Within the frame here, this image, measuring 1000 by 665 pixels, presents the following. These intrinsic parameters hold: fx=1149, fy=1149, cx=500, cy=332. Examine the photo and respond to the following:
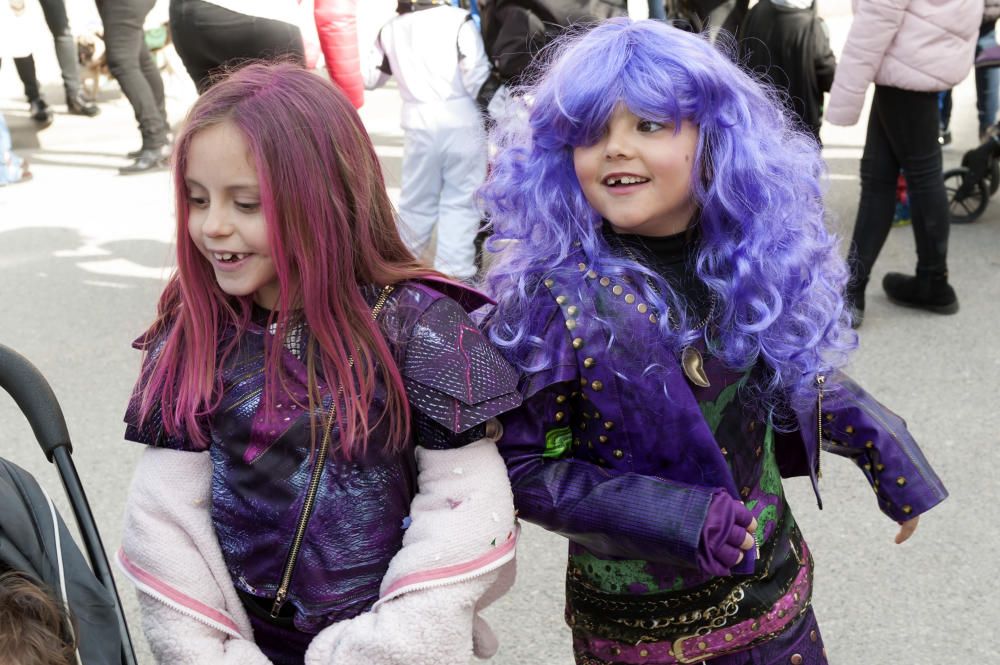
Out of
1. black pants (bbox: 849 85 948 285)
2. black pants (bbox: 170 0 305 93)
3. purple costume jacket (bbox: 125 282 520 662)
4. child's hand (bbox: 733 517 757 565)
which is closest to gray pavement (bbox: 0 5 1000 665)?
black pants (bbox: 849 85 948 285)

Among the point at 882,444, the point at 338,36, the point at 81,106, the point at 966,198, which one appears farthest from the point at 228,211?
the point at 81,106

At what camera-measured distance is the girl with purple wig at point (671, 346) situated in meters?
1.69

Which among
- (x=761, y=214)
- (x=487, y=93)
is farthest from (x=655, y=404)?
(x=487, y=93)

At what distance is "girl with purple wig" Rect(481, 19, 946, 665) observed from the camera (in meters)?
1.69

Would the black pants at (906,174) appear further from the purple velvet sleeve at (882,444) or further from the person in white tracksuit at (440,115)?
the purple velvet sleeve at (882,444)

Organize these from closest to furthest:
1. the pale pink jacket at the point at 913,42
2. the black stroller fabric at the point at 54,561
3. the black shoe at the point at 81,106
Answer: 1. the black stroller fabric at the point at 54,561
2. the pale pink jacket at the point at 913,42
3. the black shoe at the point at 81,106

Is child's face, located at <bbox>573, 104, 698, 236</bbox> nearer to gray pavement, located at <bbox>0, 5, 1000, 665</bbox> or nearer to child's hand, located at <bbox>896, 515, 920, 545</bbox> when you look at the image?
gray pavement, located at <bbox>0, 5, 1000, 665</bbox>

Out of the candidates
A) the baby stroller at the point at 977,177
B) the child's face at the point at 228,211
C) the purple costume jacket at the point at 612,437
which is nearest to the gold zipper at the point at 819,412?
the purple costume jacket at the point at 612,437

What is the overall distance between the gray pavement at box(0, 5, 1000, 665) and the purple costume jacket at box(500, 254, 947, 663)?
65 centimetres

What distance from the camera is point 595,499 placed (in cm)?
166

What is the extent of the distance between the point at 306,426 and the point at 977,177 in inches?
189

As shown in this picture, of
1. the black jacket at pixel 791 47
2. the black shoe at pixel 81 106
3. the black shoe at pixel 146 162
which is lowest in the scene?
the black shoe at pixel 81 106

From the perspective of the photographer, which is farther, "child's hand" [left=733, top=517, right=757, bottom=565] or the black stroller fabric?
"child's hand" [left=733, top=517, right=757, bottom=565]

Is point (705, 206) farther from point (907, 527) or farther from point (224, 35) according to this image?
point (224, 35)
